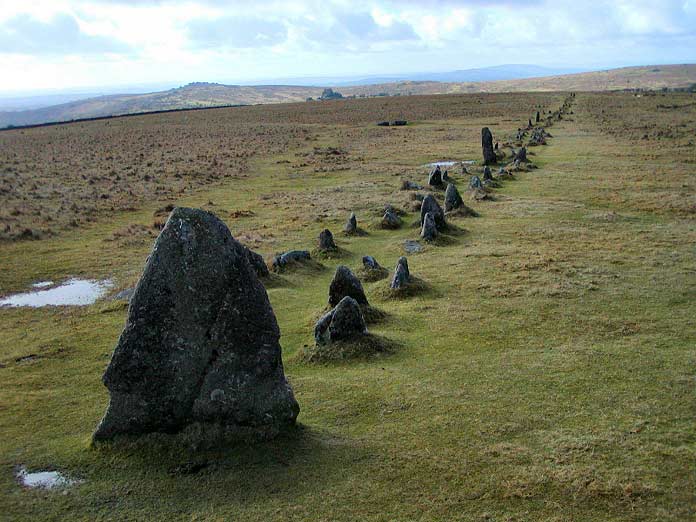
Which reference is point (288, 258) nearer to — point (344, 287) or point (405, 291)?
point (405, 291)

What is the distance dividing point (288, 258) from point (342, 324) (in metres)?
7.50

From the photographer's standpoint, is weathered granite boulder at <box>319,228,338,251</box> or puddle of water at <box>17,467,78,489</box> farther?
weathered granite boulder at <box>319,228,338,251</box>

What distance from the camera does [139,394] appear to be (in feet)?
32.4

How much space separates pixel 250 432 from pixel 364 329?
16.3 feet

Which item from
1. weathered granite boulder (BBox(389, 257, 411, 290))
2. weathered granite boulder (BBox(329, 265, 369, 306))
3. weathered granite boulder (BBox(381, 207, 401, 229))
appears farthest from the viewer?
weathered granite boulder (BBox(381, 207, 401, 229))

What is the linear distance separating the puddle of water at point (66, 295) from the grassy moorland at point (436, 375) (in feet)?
2.43

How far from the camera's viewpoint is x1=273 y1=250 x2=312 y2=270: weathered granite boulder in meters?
20.8

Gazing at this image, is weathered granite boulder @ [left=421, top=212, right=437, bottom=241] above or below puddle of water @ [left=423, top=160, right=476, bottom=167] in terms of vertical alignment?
below

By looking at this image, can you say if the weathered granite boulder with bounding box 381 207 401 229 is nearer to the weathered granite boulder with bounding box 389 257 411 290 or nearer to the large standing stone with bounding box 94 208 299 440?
the weathered granite boulder with bounding box 389 257 411 290

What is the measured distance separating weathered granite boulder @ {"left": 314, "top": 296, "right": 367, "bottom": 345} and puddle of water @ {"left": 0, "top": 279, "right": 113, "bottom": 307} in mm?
8347

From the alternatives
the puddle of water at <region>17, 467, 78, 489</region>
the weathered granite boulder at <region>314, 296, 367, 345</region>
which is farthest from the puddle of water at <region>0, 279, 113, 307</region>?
the puddle of water at <region>17, 467, 78, 489</region>

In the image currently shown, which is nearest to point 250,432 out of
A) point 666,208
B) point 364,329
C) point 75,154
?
point 364,329

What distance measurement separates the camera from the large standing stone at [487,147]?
44.8 meters

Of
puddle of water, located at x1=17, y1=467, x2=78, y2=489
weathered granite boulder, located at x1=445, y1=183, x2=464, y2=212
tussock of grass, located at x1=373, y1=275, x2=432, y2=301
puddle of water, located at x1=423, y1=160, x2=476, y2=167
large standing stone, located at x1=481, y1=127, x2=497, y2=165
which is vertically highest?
large standing stone, located at x1=481, y1=127, x2=497, y2=165
